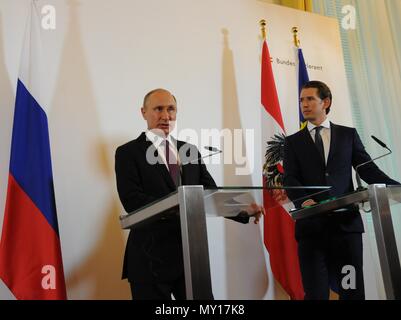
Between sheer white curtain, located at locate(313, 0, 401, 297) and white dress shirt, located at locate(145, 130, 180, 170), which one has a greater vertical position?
sheer white curtain, located at locate(313, 0, 401, 297)

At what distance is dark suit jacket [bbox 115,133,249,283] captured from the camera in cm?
243

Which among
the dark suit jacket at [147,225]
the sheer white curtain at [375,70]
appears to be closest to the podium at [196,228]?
the dark suit jacket at [147,225]

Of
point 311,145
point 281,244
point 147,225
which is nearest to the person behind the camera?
point 147,225

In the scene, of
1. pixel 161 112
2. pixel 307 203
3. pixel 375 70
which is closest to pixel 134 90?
pixel 161 112

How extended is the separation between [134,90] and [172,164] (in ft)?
3.75

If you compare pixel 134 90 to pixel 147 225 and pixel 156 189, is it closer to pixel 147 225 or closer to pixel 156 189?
pixel 156 189

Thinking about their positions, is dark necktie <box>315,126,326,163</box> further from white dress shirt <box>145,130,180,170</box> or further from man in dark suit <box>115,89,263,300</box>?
white dress shirt <box>145,130,180,170</box>

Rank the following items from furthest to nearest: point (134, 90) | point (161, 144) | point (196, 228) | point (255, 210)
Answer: point (134, 90) → point (161, 144) → point (255, 210) → point (196, 228)

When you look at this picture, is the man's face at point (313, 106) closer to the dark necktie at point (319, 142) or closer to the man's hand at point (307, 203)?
the dark necktie at point (319, 142)

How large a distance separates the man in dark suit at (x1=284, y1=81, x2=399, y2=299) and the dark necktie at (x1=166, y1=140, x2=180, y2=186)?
0.62 m

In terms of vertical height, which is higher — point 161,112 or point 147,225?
point 161,112

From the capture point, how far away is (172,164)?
2727 mm

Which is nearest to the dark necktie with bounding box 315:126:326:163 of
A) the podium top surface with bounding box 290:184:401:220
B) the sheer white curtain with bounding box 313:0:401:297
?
the podium top surface with bounding box 290:184:401:220
